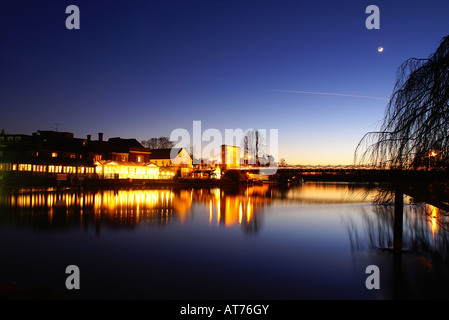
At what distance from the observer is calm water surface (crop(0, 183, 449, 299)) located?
911 cm

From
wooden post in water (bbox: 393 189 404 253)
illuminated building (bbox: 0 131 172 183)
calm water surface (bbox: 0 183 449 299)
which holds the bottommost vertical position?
calm water surface (bbox: 0 183 449 299)

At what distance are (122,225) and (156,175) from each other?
4288cm

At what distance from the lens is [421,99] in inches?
313

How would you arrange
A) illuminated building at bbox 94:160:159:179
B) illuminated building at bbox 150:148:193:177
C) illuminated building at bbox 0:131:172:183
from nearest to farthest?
1. illuminated building at bbox 0:131:172:183
2. illuminated building at bbox 94:160:159:179
3. illuminated building at bbox 150:148:193:177

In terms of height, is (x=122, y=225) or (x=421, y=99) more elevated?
(x=421, y=99)

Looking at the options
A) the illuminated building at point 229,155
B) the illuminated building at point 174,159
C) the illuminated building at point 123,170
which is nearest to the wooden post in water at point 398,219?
the illuminated building at point 123,170

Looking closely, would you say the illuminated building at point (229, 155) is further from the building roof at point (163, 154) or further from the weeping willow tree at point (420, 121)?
the weeping willow tree at point (420, 121)

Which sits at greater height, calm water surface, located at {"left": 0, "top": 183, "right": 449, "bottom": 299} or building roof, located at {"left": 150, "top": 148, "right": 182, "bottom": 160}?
building roof, located at {"left": 150, "top": 148, "right": 182, "bottom": 160}

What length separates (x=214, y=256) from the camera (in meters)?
13.1

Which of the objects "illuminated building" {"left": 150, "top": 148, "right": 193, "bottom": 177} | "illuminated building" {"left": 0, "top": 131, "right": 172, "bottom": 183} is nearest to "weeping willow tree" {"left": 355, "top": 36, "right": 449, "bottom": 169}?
"illuminated building" {"left": 0, "top": 131, "right": 172, "bottom": 183}

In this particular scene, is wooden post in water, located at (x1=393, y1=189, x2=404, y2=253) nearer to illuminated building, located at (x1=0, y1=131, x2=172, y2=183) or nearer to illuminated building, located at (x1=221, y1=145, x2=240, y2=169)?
illuminated building, located at (x1=0, y1=131, x2=172, y2=183)

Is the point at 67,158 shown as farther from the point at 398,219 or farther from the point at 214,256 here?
the point at 398,219
